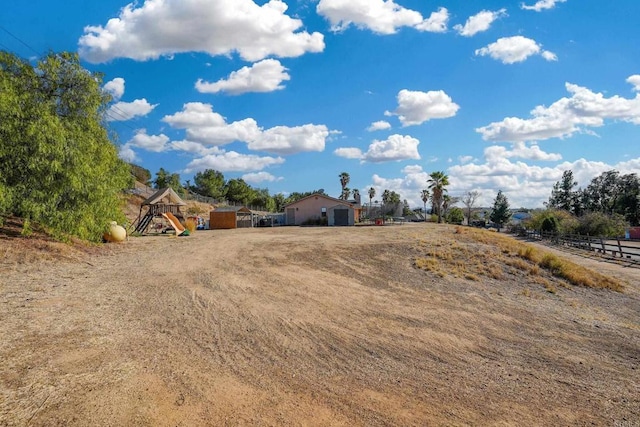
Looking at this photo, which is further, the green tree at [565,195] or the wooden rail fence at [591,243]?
the green tree at [565,195]

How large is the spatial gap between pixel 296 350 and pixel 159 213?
31.6 metres

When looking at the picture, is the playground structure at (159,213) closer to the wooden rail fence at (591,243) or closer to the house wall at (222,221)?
the house wall at (222,221)

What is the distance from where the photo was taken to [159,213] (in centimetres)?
3538

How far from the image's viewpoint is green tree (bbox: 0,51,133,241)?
15172mm

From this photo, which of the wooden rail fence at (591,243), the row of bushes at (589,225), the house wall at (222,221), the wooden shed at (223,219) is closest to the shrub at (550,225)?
the row of bushes at (589,225)

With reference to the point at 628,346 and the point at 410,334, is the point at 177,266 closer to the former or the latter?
the point at 410,334

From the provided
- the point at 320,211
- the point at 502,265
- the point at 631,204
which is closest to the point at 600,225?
the point at 631,204

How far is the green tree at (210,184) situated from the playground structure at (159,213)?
48.1 metres

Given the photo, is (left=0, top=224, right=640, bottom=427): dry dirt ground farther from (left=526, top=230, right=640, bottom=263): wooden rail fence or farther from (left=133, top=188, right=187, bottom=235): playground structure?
(left=133, top=188, right=187, bottom=235): playground structure

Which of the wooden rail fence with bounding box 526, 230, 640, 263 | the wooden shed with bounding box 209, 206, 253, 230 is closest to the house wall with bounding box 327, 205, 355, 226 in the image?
the wooden shed with bounding box 209, 206, 253, 230

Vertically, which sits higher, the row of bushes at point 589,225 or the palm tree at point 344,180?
the palm tree at point 344,180

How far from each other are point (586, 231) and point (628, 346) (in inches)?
2004

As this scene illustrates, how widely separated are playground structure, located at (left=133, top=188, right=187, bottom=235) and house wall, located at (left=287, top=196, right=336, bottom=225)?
14777 mm

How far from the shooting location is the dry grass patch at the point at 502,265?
651 inches
